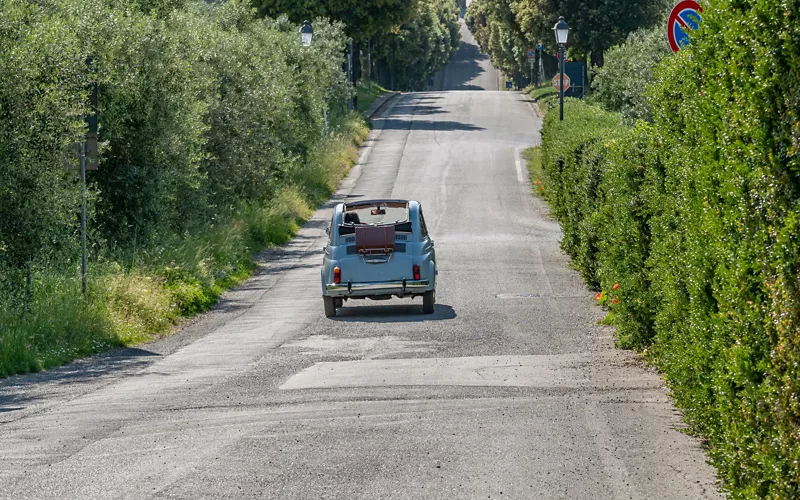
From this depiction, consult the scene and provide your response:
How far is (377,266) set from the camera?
17000mm

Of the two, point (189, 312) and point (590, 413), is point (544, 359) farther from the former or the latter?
point (189, 312)

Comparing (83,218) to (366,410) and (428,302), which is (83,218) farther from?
(366,410)

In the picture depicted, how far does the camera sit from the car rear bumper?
16891mm

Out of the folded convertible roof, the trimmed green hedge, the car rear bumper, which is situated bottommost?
the car rear bumper

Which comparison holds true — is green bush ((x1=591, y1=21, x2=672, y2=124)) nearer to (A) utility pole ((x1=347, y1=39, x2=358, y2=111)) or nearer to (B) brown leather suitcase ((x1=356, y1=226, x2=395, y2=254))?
(A) utility pole ((x1=347, y1=39, x2=358, y2=111))

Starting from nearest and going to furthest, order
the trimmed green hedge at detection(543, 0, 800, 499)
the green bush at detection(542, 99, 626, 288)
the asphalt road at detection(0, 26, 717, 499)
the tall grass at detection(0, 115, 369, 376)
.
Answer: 1. the trimmed green hedge at detection(543, 0, 800, 499)
2. the asphalt road at detection(0, 26, 717, 499)
3. the tall grass at detection(0, 115, 369, 376)
4. the green bush at detection(542, 99, 626, 288)

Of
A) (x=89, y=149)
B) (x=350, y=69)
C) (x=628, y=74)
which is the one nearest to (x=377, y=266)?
(x=89, y=149)

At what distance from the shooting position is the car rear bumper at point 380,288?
55.4ft

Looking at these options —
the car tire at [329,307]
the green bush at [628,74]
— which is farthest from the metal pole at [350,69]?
→ the car tire at [329,307]

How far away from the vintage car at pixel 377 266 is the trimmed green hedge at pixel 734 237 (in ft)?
20.6

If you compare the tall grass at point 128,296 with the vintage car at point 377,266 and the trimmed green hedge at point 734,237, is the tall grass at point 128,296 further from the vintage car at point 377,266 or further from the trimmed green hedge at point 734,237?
the trimmed green hedge at point 734,237

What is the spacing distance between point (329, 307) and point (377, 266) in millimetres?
968

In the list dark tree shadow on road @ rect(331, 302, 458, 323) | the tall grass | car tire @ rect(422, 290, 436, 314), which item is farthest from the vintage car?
the tall grass

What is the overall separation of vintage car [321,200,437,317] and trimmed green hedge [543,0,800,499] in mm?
6289
